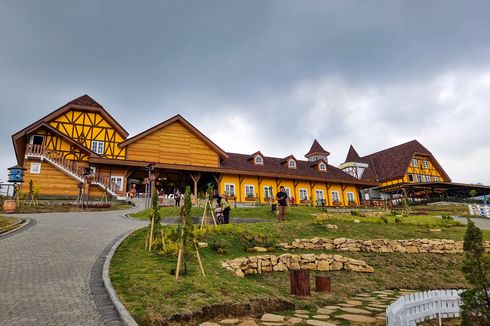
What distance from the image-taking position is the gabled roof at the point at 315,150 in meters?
48.3

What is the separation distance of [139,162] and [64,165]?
6322 millimetres

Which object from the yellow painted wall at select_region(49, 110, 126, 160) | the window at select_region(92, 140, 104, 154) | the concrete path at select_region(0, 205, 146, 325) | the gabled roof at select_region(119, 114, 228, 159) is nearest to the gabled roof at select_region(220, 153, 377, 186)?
the gabled roof at select_region(119, 114, 228, 159)

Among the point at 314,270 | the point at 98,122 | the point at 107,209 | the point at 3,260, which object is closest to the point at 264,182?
the point at 107,209

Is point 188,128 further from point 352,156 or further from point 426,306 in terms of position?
point 352,156

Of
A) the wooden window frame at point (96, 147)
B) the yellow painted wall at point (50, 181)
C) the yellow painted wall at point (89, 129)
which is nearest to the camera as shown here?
the yellow painted wall at point (50, 181)

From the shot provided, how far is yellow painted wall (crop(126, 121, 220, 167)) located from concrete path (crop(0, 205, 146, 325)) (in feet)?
53.8

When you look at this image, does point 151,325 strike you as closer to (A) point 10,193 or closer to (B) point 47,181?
(B) point 47,181

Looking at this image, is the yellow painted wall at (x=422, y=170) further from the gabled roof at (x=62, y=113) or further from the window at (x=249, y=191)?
the gabled roof at (x=62, y=113)

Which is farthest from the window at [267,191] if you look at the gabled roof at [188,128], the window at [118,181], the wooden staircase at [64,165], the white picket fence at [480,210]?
the white picket fence at [480,210]

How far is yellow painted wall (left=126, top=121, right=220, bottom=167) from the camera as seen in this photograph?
30234 mm

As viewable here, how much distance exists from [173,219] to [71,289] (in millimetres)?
10806

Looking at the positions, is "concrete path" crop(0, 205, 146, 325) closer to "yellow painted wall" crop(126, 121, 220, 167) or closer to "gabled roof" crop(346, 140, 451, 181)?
"yellow painted wall" crop(126, 121, 220, 167)

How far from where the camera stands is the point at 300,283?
748cm

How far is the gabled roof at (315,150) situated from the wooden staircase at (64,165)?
30.2 m
